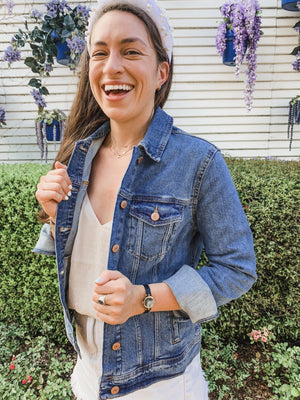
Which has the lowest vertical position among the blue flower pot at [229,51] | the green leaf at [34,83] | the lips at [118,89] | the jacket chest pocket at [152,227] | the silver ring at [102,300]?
the silver ring at [102,300]

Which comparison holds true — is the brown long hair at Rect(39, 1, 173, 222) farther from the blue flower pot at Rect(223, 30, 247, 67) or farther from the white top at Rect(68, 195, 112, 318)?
the blue flower pot at Rect(223, 30, 247, 67)

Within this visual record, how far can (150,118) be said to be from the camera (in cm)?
111

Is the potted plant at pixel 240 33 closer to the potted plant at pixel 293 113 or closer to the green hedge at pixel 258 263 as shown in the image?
the potted plant at pixel 293 113

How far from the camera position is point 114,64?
941mm

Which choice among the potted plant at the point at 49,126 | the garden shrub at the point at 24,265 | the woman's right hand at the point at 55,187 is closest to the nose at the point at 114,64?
the woman's right hand at the point at 55,187

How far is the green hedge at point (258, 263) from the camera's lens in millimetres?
2508

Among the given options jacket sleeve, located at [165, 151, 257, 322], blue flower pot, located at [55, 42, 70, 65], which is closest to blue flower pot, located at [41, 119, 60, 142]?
blue flower pot, located at [55, 42, 70, 65]

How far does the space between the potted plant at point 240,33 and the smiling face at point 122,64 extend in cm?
369

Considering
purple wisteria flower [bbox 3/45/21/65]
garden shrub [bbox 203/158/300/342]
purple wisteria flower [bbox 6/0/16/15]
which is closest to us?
garden shrub [bbox 203/158/300/342]

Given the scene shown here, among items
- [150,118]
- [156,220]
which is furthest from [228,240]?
[150,118]

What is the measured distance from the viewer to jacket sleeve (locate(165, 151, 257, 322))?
3.13 ft

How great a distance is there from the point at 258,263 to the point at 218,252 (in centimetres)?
176

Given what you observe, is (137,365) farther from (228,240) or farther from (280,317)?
(280,317)

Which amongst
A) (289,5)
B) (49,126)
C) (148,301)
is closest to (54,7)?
(49,126)
